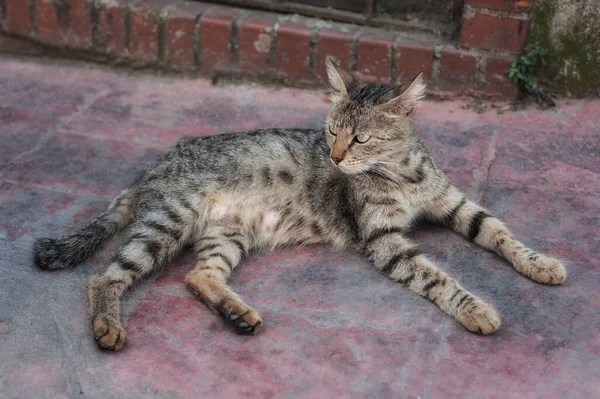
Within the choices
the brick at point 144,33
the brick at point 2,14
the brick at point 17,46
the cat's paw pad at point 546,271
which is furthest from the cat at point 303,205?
the brick at point 2,14

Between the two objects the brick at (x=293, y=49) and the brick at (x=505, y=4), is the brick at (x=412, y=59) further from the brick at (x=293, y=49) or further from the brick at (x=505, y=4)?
the brick at (x=293, y=49)

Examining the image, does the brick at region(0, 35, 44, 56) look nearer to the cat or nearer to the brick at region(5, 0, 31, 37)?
the brick at region(5, 0, 31, 37)

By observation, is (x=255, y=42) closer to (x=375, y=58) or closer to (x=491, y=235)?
(x=375, y=58)

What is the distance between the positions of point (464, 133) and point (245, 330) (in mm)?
2193

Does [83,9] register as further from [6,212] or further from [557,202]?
[557,202]

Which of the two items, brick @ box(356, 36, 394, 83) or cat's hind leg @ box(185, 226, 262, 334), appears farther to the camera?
brick @ box(356, 36, 394, 83)

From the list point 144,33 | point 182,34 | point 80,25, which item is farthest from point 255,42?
point 80,25

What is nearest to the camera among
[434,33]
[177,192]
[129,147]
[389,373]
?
[389,373]

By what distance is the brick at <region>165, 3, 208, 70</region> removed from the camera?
5.16 metres

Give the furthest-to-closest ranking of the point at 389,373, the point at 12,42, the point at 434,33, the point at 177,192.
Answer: the point at 12,42
the point at 434,33
the point at 177,192
the point at 389,373

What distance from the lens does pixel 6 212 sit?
4.00m

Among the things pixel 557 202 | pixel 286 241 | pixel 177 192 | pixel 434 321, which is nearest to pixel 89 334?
pixel 177 192

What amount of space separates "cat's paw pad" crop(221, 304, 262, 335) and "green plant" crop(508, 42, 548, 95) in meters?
2.51

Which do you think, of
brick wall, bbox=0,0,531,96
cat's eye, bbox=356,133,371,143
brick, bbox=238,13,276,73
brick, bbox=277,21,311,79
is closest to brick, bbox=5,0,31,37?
brick wall, bbox=0,0,531,96
